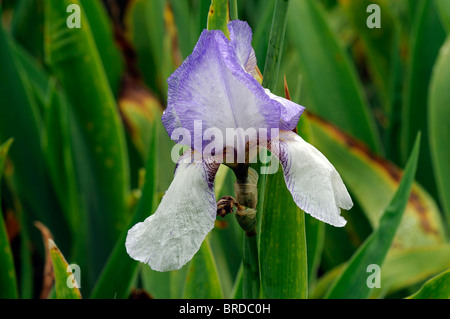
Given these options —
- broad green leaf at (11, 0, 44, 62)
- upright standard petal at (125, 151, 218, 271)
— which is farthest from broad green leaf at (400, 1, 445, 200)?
broad green leaf at (11, 0, 44, 62)

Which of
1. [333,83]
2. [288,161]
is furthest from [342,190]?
[333,83]

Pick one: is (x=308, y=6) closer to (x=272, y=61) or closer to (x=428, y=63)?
(x=428, y=63)

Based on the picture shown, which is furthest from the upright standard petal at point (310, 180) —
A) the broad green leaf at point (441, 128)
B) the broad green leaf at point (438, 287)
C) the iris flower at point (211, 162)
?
the broad green leaf at point (441, 128)

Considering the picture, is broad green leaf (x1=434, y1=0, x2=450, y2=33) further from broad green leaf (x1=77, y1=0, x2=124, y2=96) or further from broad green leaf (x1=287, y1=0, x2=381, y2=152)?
broad green leaf (x1=77, y1=0, x2=124, y2=96)

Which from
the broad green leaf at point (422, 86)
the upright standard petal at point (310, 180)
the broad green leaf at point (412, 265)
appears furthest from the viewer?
the broad green leaf at point (422, 86)

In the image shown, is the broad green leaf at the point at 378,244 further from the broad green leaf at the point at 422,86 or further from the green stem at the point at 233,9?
the broad green leaf at the point at 422,86

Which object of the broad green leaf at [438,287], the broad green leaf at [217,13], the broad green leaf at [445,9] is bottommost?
the broad green leaf at [438,287]

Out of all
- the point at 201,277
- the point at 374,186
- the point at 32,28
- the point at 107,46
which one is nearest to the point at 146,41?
the point at 107,46
